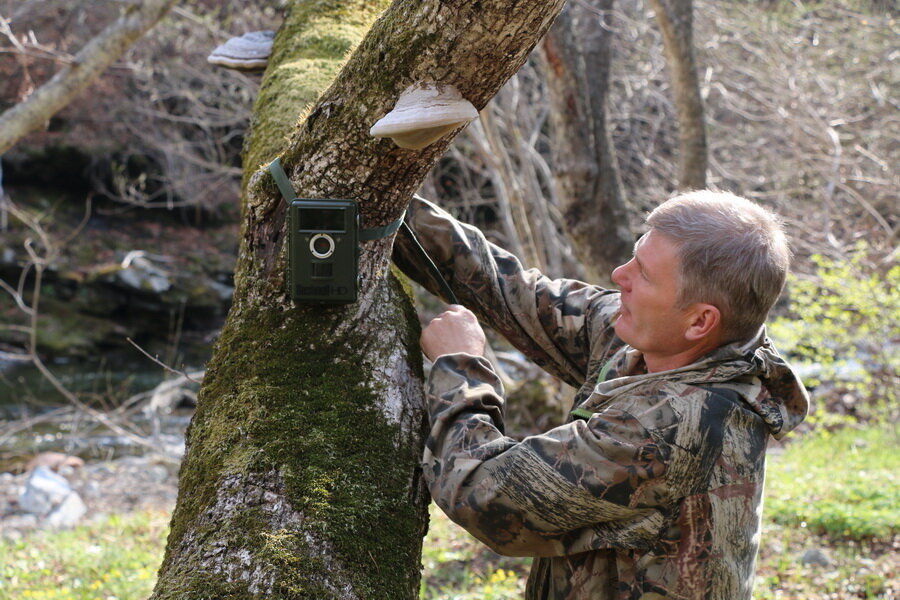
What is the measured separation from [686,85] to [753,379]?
3274 mm

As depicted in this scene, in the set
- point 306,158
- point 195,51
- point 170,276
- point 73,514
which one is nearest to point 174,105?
point 170,276

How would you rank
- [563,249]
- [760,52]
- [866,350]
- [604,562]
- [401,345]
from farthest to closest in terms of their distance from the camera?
1. [760,52]
2. [866,350]
3. [563,249]
4. [401,345]
5. [604,562]

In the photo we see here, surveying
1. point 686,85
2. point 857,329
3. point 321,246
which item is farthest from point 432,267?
point 857,329

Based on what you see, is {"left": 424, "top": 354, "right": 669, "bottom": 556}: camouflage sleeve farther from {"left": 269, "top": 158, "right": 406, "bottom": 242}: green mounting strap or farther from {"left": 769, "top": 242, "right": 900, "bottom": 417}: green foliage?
{"left": 769, "top": 242, "right": 900, "bottom": 417}: green foliage

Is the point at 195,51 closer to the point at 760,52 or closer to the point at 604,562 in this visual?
the point at 760,52

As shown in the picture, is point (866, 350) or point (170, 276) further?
point (170, 276)

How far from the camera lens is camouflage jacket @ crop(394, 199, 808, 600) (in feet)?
4.58

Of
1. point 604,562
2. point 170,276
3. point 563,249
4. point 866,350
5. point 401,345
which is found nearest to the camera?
point 604,562

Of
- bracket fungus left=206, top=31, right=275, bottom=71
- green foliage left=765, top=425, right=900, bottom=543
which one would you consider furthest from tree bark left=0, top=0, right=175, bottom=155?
green foliage left=765, top=425, right=900, bottom=543

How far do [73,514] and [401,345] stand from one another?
20.5ft

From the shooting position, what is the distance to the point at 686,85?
4.36m

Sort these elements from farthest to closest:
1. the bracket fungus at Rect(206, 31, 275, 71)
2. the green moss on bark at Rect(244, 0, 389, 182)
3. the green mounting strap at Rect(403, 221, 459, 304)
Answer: the bracket fungus at Rect(206, 31, 275, 71), the green moss on bark at Rect(244, 0, 389, 182), the green mounting strap at Rect(403, 221, 459, 304)

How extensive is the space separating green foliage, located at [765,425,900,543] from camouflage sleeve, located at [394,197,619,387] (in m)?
3.15

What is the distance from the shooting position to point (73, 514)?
6.75m
